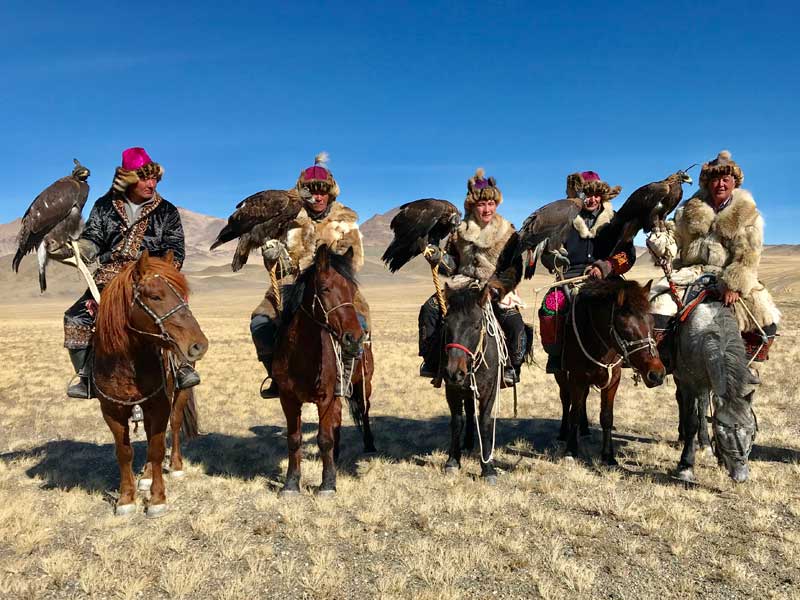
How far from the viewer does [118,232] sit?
5570 millimetres

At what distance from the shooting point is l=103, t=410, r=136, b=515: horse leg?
17.2 ft

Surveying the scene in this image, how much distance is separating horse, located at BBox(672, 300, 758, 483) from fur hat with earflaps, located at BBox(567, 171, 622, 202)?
1.89 meters

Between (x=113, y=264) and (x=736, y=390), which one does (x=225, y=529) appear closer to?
(x=113, y=264)

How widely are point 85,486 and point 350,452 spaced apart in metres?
3.21

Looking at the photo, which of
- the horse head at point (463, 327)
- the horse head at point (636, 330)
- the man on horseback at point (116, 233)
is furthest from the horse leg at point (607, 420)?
the man on horseback at point (116, 233)

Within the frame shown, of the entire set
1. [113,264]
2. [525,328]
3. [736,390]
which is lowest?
[736,390]

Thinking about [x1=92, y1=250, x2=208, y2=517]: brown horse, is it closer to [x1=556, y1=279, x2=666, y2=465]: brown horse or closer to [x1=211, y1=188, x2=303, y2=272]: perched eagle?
[x1=211, y1=188, x2=303, y2=272]: perched eagle

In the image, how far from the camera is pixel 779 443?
7320 millimetres

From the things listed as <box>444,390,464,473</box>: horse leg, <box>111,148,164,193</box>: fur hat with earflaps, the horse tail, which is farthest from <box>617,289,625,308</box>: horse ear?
the horse tail

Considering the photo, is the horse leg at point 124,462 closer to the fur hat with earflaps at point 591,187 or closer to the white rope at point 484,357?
the white rope at point 484,357

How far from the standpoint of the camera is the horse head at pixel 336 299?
4840mm

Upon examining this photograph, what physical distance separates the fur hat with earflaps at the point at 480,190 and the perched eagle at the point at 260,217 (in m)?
2.07

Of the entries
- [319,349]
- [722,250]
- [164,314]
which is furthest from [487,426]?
[164,314]

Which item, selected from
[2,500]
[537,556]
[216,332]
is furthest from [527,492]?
[216,332]
